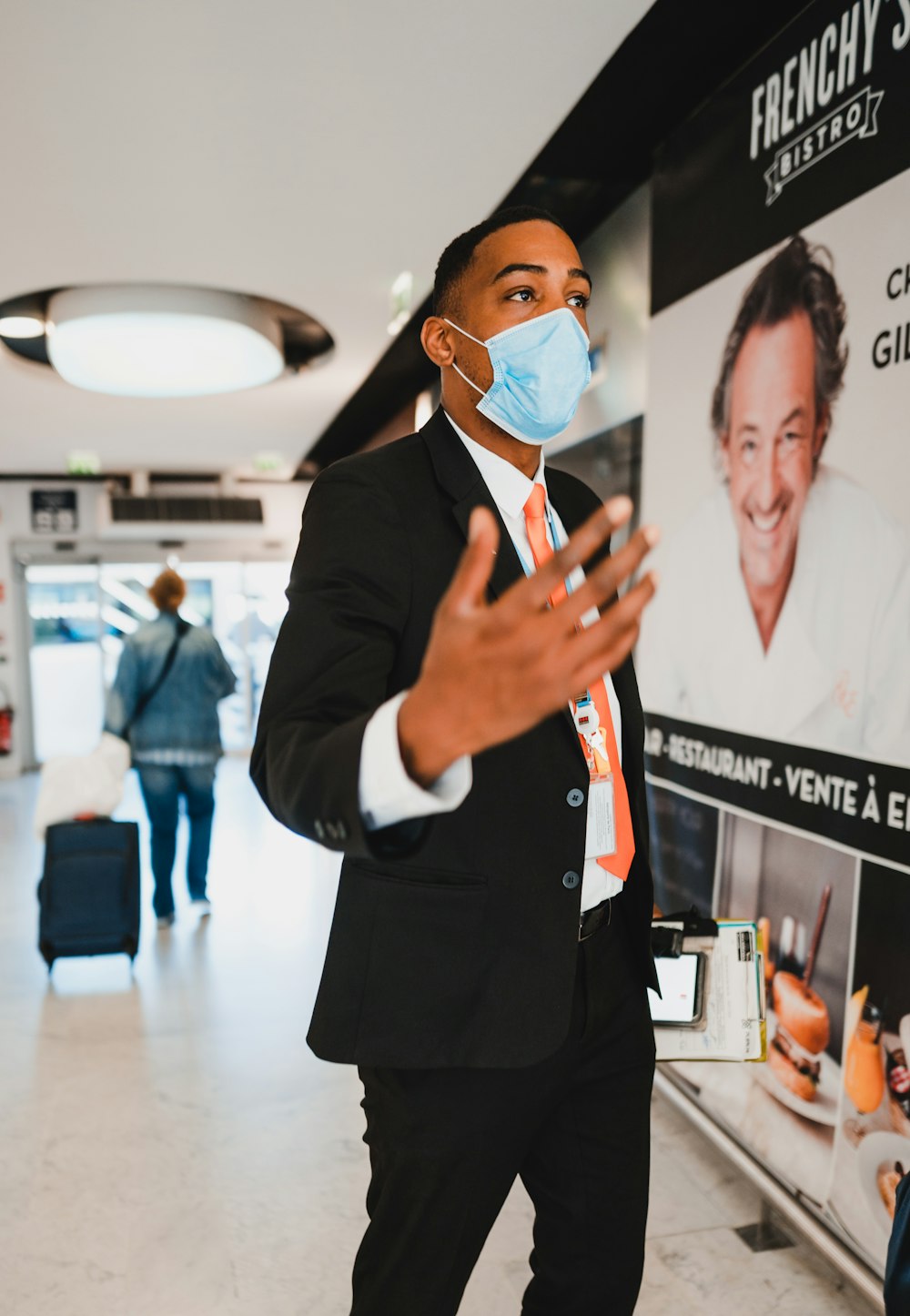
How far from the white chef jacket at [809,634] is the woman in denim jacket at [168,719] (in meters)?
2.45

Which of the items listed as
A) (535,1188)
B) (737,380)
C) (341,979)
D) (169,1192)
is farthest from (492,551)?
(169,1192)

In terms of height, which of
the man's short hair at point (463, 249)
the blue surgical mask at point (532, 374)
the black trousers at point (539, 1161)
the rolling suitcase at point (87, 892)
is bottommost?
the rolling suitcase at point (87, 892)

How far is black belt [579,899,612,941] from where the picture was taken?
3.85 ft

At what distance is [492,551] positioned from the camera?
66cm

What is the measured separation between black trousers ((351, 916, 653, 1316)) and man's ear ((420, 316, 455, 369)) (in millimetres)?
794

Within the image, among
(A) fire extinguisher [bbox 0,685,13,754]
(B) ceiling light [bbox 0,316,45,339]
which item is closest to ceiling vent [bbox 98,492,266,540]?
(A) fire extinguisher [bbox 0,685,13,754]

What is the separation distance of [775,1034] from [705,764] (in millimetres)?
668

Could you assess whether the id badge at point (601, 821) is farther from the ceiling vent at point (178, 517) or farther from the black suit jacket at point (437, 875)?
the ceiling vent at point (178, 517)

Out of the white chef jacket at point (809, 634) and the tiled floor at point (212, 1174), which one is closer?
the white chef jacket at point (809, 634)

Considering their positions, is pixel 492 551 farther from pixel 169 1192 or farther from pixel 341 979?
pixel 169 1192

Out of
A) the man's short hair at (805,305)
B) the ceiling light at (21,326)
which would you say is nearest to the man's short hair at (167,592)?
the ceiling light at (21,326)

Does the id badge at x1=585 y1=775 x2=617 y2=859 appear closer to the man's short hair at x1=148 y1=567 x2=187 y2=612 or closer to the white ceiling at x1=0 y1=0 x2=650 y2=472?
the white ceiling at x1=0 y1=0 x2=650 y2=472

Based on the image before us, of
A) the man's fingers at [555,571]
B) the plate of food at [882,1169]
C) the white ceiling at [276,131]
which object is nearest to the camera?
the man's fingers at [555,571]

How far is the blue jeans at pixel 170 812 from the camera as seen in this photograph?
4324mm
